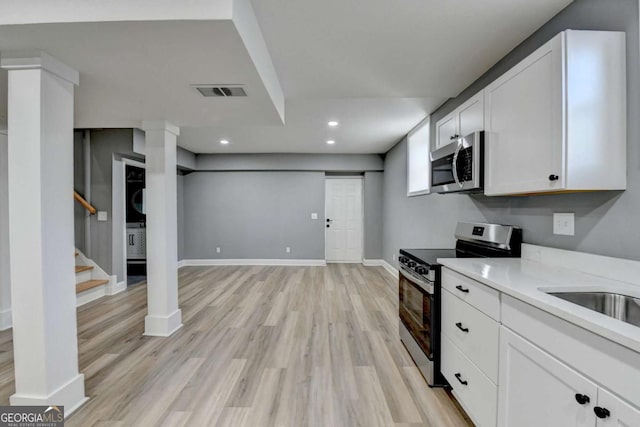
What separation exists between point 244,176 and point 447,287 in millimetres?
5243

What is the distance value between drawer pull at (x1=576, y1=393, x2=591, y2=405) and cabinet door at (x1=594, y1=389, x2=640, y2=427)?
0.03 meters

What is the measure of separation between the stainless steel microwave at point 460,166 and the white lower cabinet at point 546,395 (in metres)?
1.09

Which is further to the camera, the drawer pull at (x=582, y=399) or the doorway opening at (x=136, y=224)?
the doorway opening at (x=136, y=224)

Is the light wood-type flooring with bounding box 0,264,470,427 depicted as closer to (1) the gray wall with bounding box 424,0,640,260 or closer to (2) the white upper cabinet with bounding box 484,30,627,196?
(1) the gray wall with bounding box 424,0,640,260

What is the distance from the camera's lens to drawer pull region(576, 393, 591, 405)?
Result: 89 centimetres

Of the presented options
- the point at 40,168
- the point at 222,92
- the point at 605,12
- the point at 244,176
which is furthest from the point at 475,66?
the point at 244,176

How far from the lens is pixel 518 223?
2.01 metres

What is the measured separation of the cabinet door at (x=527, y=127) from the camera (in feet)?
4.52

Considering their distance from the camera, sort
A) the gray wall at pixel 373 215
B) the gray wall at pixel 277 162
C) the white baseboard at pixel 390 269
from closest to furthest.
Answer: the white baseboard at pixel 390 269, the gray wall at pixel 277 162, the gray wall at pixel 373 215

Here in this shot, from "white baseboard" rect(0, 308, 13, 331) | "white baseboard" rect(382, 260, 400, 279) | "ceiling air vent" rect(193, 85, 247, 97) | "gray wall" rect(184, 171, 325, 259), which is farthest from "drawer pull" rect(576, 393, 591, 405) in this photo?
"gray wall" rect(184, 171, 325, 259)

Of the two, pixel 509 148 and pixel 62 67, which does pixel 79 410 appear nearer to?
pixel 62 67

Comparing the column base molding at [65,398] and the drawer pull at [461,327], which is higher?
the drawer pull at [461,327]

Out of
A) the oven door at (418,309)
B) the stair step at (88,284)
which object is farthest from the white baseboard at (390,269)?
the stair step at (88,284)

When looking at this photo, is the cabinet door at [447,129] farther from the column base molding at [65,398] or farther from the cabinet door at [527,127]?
the column base molding at [65,398]
